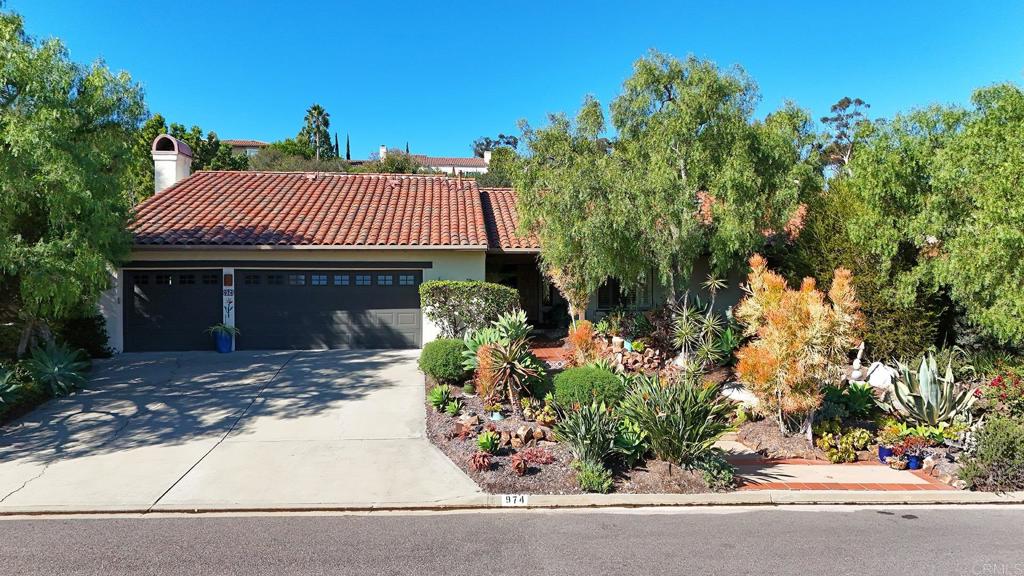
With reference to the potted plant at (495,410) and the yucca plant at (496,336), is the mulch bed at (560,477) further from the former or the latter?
the yucca plant at (496,336)

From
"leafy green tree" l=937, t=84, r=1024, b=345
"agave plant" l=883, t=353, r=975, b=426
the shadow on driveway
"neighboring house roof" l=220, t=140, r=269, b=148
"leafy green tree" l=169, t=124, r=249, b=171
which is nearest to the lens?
the shadow on driveway

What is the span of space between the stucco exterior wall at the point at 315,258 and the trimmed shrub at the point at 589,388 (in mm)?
6270

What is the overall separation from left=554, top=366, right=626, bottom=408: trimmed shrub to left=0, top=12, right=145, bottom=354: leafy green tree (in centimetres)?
839

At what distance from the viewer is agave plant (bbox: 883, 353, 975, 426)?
8930 mm

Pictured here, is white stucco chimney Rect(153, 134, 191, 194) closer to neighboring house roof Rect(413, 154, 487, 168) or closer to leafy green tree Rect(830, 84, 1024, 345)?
leafy green tree Rect(830, 84, 1024, 345)

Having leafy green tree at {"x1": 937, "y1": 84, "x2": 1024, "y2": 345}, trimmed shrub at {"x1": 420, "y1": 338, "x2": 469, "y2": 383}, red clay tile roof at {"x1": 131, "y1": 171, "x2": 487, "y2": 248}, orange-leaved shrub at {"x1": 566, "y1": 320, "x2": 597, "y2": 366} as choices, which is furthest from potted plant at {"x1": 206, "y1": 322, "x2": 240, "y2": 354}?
leafy green tree at {"x1": 937, "y1": 84, "x2": 1024, "y2": 345}

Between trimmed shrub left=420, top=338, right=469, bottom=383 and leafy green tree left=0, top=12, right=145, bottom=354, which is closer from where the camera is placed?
leafy green tree left=0, top=12, right=145, bottom=354

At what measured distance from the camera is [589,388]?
29.9ft

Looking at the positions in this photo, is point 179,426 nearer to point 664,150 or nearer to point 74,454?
point 74,454

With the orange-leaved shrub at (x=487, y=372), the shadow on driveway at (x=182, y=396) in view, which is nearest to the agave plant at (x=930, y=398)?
the orange-leaved shrub at (x=487, y=372)

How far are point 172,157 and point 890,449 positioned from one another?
828 inches

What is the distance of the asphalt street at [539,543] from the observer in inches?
209

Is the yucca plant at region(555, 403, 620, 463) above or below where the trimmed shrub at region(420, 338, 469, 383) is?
below

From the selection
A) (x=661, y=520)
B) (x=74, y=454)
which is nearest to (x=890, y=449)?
(x=661, y=520)
